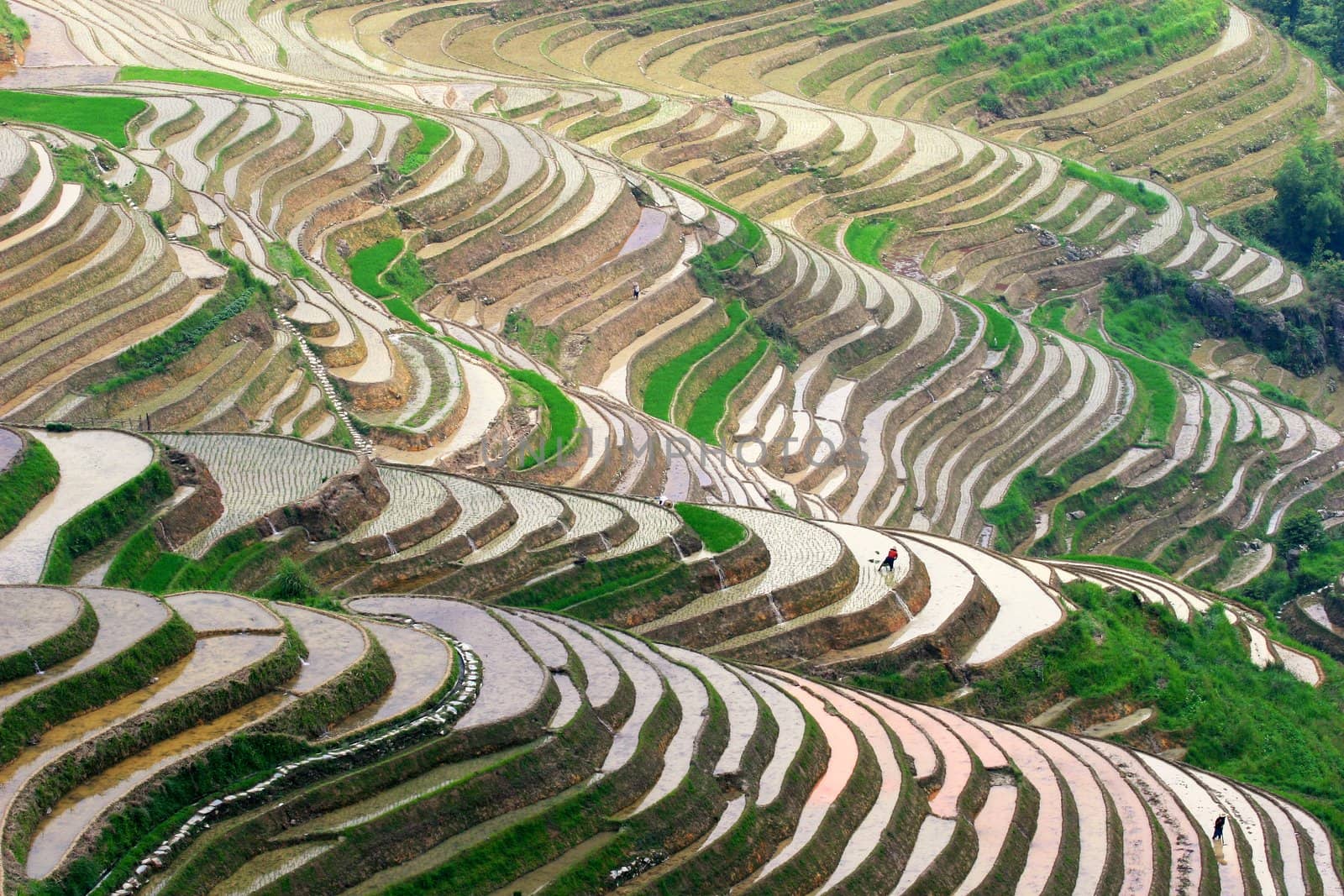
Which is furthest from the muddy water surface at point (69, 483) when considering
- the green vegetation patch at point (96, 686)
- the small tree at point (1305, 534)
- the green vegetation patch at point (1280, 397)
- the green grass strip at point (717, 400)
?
the green vegetation patch at point (1280, 397)

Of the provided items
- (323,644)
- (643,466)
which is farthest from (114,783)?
(643,466)

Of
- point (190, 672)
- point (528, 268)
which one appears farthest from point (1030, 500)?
point (190, 672)

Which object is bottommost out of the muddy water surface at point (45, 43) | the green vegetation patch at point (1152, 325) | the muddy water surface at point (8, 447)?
the green vegetation patch at point (1152, 325)

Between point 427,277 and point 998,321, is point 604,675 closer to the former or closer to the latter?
point 427,277

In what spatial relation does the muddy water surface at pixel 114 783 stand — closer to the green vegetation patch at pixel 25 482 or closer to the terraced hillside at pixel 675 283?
the green vegetation patch at pixel 25 482

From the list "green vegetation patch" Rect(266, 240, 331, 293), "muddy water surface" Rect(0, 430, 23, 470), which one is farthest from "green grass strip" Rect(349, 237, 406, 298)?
"muddy water surface" Rect(0, 430, 23, 470)

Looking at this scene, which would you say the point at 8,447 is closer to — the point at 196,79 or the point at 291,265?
the point at 291,265

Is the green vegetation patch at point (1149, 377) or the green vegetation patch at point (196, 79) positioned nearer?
the green vegetation patch at point (1149, 377)

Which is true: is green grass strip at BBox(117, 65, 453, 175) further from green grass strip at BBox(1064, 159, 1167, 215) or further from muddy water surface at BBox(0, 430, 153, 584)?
green grass strip at BBox(1064, 159, 1167, 215)
